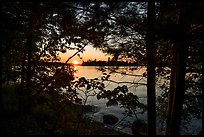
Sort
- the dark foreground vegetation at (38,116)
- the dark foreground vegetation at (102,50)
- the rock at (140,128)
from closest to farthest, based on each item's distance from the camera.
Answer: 1. the dark foreground vegetation at (102,50)
2. the dark foreground vegetation at (38,116)
3. the rock at (140,128)

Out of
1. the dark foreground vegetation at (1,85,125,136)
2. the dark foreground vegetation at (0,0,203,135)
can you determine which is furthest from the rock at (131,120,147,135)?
the dark foreground vegetation at (1,85,125,136)

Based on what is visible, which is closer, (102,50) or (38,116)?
(38,116)

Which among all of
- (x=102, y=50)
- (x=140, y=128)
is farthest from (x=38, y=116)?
(x=140, y=128)

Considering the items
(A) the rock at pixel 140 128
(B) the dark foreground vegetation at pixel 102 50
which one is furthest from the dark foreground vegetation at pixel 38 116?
(A) the rock at pixel 140 128

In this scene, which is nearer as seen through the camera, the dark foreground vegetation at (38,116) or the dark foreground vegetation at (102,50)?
the dark foreground vegetation at (102,50)

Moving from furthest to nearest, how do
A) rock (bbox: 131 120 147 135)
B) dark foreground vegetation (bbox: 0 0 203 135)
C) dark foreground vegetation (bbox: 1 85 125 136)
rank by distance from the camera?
rock (bbox: 131 120 147 135)
dark foreground vegetation (bbox: 1 85 125 136)
dark foreground vegetation (bbox: 0 0 203 135)

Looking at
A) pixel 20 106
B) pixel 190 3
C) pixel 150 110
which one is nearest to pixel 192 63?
pixel 150 110

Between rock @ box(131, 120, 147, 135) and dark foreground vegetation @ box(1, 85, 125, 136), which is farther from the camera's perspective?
rock @ box(131, 120, 147, 135)

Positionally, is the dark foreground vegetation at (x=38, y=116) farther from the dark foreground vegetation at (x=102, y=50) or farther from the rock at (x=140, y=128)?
the rock at (x=140, y=128)

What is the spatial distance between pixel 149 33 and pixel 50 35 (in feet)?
23.3

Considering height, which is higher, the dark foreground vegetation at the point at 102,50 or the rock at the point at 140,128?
the dark foreground vegetation at the point at 102,50

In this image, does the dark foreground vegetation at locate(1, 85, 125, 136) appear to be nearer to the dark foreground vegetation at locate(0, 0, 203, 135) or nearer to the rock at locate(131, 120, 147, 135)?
the dark foreground vegetation at locate(0, 0, 203, 135)

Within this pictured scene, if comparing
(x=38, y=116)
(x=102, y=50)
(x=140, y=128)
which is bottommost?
(x=140, y=128)

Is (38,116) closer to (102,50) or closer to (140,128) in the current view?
(102,50)
